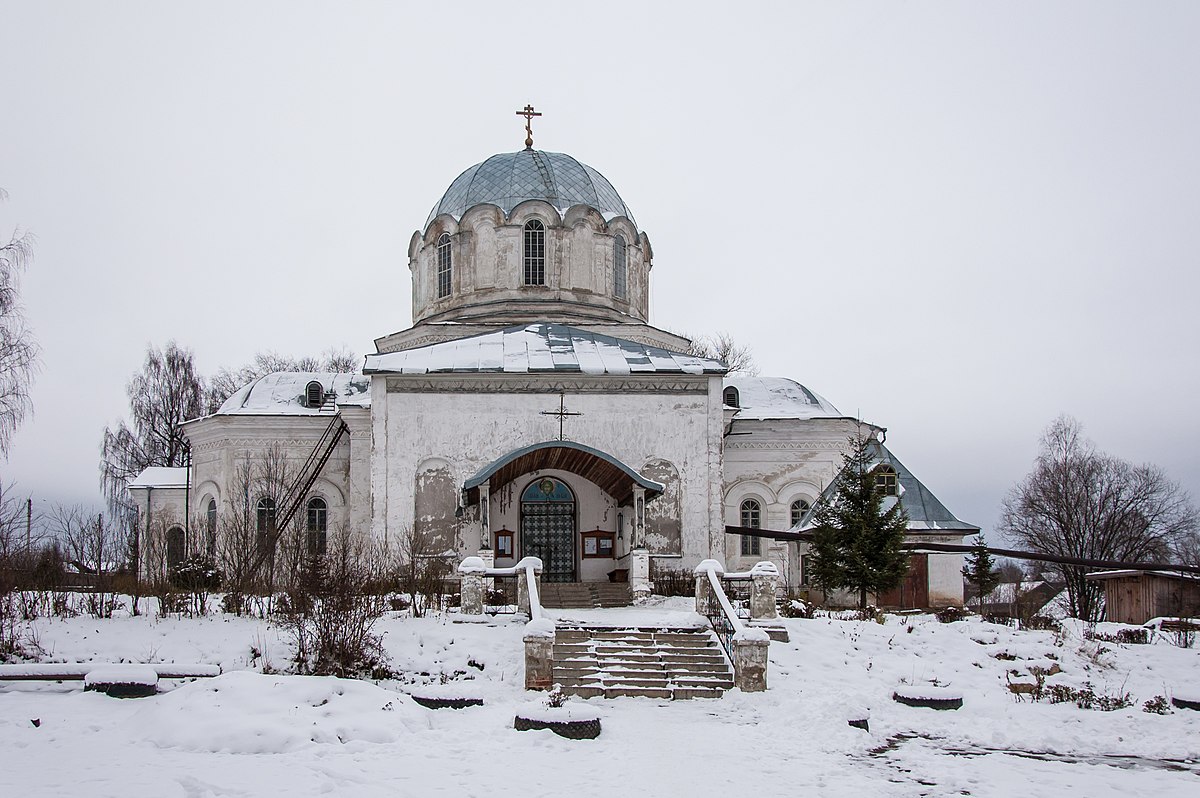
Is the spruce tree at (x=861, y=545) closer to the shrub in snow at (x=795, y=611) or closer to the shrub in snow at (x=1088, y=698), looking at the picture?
the shrub in snow at (x=795, y=611)

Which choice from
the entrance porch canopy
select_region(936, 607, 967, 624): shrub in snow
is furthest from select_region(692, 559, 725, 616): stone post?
select_region(936, 607, 967, 624): shrub in snow

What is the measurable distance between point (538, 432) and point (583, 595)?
3472 millimetres

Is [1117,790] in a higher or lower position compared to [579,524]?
lower

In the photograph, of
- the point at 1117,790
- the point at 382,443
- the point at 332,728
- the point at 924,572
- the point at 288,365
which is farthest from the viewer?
the point at 288,365

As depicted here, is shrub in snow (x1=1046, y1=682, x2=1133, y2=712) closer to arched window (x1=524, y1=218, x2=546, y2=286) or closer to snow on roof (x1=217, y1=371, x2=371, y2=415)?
arched window (x1=524, y1=218, x2=546, y2=286)

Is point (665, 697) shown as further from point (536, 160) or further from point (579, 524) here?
point (536, 160)

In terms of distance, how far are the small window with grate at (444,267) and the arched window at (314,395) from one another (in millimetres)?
3596

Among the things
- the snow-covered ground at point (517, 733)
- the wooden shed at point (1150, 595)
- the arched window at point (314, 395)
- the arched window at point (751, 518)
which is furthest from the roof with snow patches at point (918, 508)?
the arched window at point (314, 395)

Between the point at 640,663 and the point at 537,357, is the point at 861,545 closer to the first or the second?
the point at 640,663

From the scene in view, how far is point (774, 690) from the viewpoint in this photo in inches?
499

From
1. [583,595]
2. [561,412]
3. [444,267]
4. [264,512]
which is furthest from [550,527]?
[444,267]

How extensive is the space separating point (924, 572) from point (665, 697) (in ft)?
37.6

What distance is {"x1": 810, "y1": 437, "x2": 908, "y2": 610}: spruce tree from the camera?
59.7ft

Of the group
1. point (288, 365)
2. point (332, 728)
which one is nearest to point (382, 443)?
point (332, 728)
